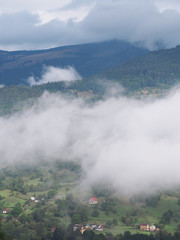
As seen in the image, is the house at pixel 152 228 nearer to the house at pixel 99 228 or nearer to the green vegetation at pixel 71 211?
the green vegetation at pixel 71 211

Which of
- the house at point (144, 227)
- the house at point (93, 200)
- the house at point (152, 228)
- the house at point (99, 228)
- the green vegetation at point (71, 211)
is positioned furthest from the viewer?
the house at point (93, 200)

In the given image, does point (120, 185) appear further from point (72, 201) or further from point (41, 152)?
point (41, 152)

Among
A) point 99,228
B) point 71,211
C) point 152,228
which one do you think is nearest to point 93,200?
point 71,211

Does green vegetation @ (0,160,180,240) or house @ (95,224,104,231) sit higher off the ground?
green vegetation @ (0,160,180,240)

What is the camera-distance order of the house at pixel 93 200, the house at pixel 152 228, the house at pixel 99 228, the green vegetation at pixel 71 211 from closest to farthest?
the green vegetation at pixel 71 211
the house at pixel 152 228
the house at pixel 99 228
the house at pixel 93 200

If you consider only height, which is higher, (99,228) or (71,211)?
(71,211)

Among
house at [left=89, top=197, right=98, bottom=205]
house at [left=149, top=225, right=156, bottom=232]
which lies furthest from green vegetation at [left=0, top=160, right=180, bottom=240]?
house at [left=149, top=225, right=156, bottom=232]

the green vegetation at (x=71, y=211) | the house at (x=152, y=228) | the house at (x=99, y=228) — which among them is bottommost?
the house at (x=152, y=228)

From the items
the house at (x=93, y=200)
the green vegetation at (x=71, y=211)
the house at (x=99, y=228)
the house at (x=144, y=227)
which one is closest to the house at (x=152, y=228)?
Result: the house at (x=144, y=227)

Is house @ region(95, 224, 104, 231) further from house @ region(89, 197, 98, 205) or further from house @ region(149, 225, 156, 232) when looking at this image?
house @ region(89, 197, 98, 205)

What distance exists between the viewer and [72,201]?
80688 millimetres

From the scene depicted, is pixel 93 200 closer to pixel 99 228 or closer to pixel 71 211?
pixel 71 211

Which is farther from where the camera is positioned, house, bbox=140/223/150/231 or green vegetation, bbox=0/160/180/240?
house, bbox=140/223/150/231

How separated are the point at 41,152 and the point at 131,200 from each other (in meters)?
63.6
